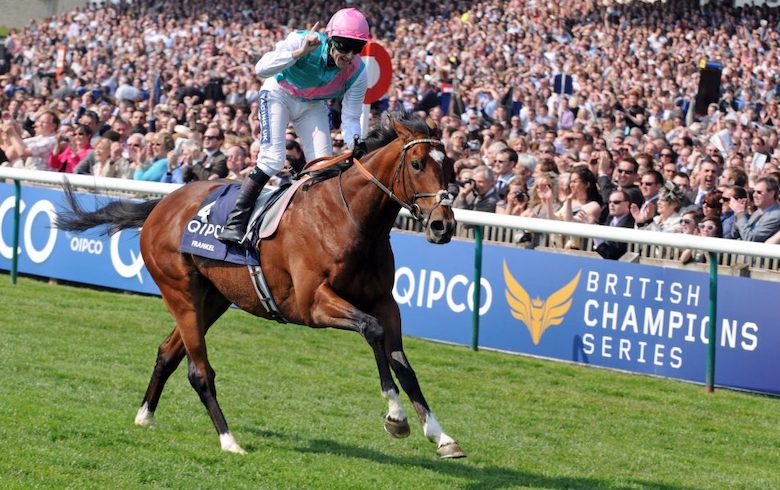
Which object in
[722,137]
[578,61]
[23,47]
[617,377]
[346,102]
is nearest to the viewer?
[346,102]

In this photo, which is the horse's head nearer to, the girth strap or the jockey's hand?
the jockey's hand

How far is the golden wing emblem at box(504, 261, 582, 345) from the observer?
977 cm

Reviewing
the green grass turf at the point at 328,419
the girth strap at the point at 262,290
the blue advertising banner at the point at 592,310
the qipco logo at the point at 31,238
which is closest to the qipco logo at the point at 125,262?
the qipco logo at the point at 31,238

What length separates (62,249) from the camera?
1278 centimetres

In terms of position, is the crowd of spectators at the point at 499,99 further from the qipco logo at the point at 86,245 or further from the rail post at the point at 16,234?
the rail post at the point at 16,234

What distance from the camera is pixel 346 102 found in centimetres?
700

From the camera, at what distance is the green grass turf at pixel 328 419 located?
6066 millimetres

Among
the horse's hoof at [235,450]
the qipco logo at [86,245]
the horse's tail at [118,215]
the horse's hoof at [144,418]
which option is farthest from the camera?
the qipco logo at [86,245]

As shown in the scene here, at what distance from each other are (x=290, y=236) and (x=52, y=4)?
39.2m

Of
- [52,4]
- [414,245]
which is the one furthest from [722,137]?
[52,4]

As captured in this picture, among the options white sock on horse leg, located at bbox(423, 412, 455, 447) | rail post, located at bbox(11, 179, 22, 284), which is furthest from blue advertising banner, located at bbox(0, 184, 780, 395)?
rail post, located at bbox(11, 179, 22, 284)

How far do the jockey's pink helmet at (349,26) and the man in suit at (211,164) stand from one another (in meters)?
5.91

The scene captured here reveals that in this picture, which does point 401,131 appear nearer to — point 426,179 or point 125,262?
point 426,179

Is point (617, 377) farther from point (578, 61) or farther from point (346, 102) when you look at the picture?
point (578, 61)
